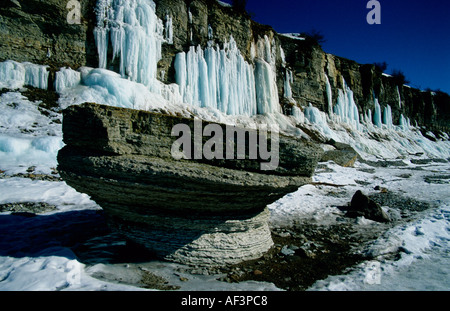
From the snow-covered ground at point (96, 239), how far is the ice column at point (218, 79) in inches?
434

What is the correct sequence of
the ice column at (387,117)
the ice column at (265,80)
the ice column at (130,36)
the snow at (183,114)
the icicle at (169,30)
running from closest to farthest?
the snow at (183,114) < the ice column at (130,36) < the icicle at (169,30) < the ice column at (265,80) < the ice column at (387,117)

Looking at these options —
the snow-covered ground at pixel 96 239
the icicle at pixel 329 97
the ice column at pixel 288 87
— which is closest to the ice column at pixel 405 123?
the icicle at pixel 329 97

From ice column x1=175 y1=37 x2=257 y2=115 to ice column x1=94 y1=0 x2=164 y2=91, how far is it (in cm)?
250

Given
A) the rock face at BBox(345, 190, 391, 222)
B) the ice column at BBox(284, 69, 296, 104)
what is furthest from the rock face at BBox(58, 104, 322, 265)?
the ice column at BBox(284, 69, 296, 104)

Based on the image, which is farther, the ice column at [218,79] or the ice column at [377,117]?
the ice column at [377,117]

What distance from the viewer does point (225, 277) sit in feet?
13.2

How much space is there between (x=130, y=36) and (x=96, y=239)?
1620cm

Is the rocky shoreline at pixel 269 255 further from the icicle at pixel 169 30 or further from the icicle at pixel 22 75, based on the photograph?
the icicle at pixel 169 30

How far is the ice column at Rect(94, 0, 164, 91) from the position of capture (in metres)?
17.1

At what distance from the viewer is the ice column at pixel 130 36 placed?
17094 millimetres

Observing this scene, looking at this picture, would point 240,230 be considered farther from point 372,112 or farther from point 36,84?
point 372,112

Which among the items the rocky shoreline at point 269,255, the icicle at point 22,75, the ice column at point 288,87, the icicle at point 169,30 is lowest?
the rocky shoreline at point 269,255
